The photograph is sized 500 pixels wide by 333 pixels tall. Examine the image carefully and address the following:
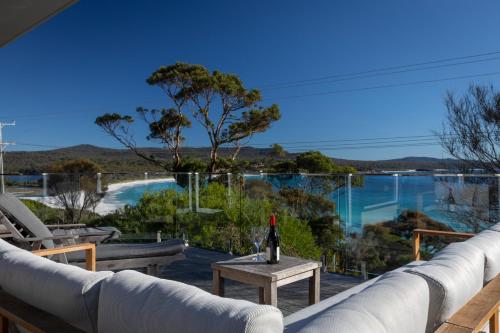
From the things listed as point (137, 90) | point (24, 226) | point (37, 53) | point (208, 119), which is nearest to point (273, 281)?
point (24, 226)

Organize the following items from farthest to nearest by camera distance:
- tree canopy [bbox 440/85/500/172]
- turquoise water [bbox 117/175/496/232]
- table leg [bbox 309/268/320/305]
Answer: tree canopy [bbox 440/85/500/172] → turquoise water [bbox 117/175/496/232] → table leg [bbox 309/268/320/305]

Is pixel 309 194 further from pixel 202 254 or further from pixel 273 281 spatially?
pixel 273 281

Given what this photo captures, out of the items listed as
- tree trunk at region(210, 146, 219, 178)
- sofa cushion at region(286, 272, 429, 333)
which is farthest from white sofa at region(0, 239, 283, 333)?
tree trunk at region(210, 146, 219, 178)

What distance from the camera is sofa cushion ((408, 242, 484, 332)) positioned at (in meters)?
1.40

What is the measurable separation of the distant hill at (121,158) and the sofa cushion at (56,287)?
20.0 metres

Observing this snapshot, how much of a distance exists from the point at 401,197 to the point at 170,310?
12.2 feet

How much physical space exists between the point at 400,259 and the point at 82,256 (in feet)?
9.83

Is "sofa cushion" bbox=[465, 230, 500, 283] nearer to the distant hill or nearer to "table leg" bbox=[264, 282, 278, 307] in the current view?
"table leg" bbox=[264, 282, 278, 307]

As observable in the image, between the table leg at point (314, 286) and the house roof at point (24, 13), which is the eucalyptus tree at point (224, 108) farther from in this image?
the table leg at point (314, 286)

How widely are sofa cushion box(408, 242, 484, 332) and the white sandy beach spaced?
199 inches

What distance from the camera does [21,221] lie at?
11.9 ft

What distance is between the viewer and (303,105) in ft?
97.4

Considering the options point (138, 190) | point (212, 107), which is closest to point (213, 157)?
point (212, 107)

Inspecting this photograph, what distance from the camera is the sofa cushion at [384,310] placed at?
1.04 metres
